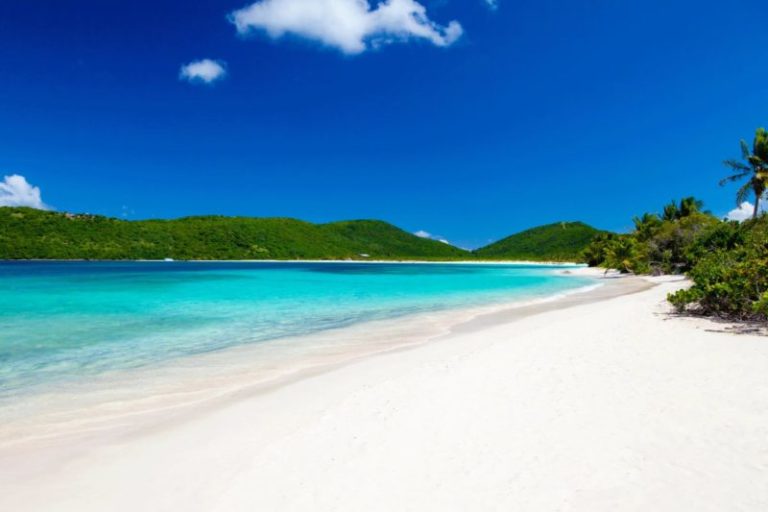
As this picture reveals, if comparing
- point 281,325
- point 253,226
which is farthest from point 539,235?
point 281,325

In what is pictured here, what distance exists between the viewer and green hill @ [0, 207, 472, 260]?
3784 inches

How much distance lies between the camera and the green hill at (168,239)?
315 ft

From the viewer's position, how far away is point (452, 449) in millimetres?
3775

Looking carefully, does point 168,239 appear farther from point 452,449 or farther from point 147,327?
point 452,449

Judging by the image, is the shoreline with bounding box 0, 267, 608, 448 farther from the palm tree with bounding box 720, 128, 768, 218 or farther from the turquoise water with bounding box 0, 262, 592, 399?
the palm tree with bounding box 720, 128, 768, 218

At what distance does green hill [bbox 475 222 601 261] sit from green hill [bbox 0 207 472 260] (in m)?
42.0

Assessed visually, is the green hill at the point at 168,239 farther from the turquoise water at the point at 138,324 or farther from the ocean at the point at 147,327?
the ocean at the point at 147,327

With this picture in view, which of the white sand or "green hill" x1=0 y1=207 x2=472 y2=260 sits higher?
"green hill" x1=0 y1=207 x2=472 y2=260

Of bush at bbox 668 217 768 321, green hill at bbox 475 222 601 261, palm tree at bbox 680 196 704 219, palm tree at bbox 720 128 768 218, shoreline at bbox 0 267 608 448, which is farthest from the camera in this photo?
green hill at bbox 475 222 601 261

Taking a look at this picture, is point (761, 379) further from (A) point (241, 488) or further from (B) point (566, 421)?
(A) point (241, 488)

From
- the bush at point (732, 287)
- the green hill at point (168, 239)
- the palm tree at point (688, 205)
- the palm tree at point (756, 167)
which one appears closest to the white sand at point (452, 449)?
the bush at point (732, 287)

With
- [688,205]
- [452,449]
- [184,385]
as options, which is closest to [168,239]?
[688,205]

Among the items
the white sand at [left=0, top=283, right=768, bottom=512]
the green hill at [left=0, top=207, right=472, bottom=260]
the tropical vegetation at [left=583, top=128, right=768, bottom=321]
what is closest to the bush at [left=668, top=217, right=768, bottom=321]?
the tropical vegetation at [left=583, top=128, right=768, bottom=321]

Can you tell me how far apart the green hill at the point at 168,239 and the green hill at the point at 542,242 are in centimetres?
4203
